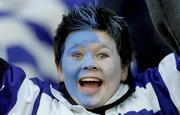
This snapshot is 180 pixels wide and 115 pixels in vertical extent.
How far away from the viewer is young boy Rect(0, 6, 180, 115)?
0.96m

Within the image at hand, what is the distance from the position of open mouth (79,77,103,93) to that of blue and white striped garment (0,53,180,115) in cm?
4

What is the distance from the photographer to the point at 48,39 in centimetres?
119

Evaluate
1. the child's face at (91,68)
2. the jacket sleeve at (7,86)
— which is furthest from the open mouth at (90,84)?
the jacket sleeve at (7,86)

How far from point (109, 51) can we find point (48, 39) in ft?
0.84

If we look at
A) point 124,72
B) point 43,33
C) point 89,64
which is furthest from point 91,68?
point 43,33

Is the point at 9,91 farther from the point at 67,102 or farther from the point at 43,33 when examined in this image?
the point at 43,33

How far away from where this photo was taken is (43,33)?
1.20m

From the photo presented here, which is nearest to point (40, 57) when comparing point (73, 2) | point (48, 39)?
point (48, 39)

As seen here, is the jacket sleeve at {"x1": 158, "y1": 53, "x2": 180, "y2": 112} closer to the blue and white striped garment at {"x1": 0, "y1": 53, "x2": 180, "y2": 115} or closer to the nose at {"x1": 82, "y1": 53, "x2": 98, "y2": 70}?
the blue and white striped garment at {"x1": 0, "y1": 53, "x2": 180, "y2": 115}

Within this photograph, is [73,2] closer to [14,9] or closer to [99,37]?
[14,9]

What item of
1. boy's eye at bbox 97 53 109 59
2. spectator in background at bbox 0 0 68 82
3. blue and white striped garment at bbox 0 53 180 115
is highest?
spectator in background at bbox 0 0 68 82

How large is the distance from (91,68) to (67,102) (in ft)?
0.33

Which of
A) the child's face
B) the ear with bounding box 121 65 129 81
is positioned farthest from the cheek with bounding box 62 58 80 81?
the ear with bounding box 121 65 129 81

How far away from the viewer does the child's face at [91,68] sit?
0.96 metres
